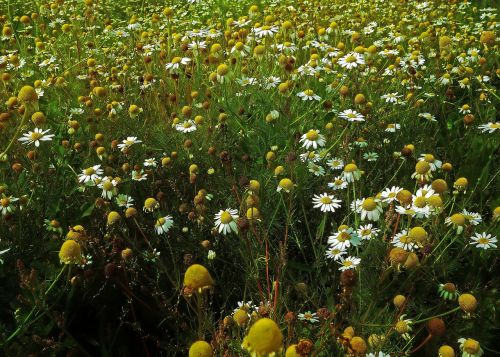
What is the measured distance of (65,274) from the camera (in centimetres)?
222

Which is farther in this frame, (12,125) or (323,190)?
(12,125)

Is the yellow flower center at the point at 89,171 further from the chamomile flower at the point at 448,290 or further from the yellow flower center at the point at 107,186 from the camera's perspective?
the chamomile flower at the point at 448,290

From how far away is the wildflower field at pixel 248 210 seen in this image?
1919 mm

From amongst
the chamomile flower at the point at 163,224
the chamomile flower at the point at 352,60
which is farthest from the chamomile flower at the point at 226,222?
the chamomile flower at the point at 352,60

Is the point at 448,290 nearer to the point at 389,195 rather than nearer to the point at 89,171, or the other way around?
the point at 389,195

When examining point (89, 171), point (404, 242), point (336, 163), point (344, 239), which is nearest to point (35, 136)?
point (89, 171)

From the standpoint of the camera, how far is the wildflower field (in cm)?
192

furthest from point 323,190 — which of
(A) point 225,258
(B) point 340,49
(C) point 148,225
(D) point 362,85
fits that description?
(B) point 340,49

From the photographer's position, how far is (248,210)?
2098mm

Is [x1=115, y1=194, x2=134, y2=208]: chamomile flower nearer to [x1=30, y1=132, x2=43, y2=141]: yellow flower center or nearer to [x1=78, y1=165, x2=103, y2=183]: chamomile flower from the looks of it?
[x1=78, y1=165, x2=103, y2=183]: chamomile flower

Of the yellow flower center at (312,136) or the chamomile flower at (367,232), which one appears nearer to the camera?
the chamomile flower at (367,232)

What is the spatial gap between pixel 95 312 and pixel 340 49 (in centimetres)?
260

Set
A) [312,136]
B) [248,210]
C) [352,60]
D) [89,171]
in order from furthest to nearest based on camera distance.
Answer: [352,60] → [312,136] → [89,171] → [248,210]

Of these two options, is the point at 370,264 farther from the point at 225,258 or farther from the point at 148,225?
the point at 148,225
